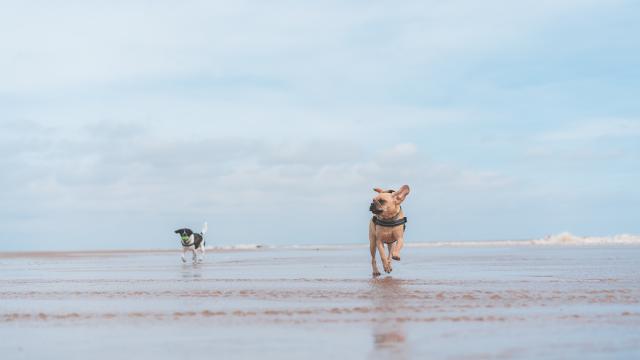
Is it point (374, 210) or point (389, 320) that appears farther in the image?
point (374, 210)

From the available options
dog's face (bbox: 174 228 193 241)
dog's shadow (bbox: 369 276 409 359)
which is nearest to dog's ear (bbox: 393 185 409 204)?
dog's shadow (bbox: 369 276 409 359)

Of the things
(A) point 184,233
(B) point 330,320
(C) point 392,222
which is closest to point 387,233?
(C) point 392,222

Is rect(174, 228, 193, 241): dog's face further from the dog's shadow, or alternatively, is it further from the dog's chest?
the dog's shadow

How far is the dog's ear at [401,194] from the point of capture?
1823 cm

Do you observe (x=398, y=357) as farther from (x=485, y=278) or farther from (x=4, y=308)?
(x=485, y=278)

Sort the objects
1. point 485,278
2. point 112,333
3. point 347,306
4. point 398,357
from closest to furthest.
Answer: point 398,357, point 112,333, point 347,306, point 485,278

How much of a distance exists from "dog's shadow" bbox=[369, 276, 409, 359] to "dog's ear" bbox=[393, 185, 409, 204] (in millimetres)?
3211

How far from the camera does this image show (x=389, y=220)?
18266 mm

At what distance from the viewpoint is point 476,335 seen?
8.23 meters

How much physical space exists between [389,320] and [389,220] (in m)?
8.85

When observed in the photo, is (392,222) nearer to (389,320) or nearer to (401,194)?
(401,194)

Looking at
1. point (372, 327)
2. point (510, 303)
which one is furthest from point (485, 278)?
point (372, 327)

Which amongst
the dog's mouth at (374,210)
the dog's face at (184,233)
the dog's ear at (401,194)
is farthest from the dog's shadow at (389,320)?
the dog's face at (184,233)

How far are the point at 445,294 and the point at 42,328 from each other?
6.14 metres
